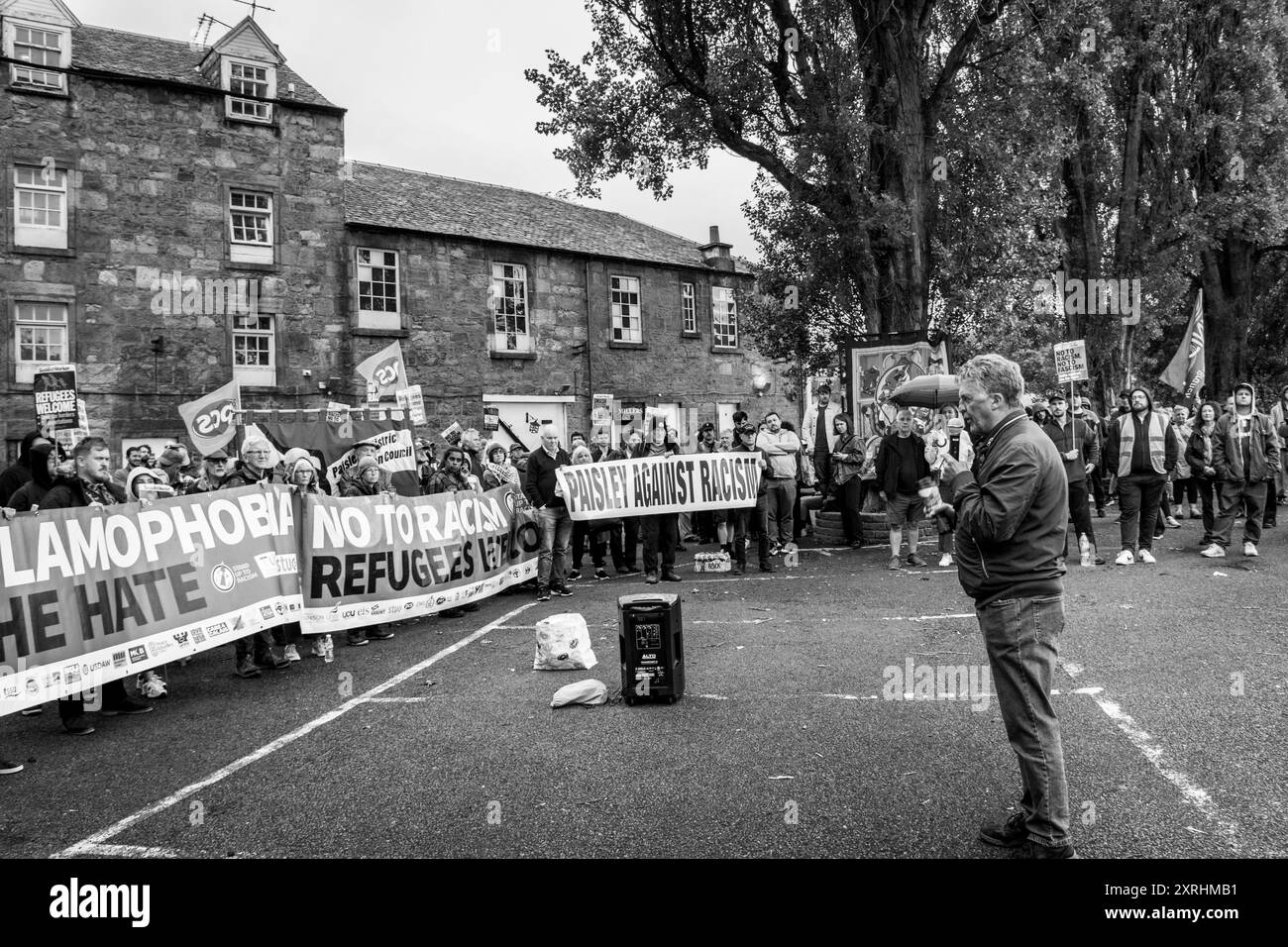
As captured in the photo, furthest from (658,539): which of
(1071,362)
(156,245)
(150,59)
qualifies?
A: (150,59)

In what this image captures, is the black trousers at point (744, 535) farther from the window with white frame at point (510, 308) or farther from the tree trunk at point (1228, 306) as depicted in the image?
the tree trunk at point (1228, 306)

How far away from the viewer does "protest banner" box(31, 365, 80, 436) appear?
946cm

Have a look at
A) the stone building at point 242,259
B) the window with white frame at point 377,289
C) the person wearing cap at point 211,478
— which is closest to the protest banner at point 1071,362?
the stone building at point 242,259

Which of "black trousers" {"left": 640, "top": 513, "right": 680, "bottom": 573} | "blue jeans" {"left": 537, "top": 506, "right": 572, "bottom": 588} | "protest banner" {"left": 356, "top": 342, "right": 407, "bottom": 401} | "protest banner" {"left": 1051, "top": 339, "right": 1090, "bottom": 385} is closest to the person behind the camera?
"blue jeans" {"left": 537, "top": 506, "right": 572, "bottom": 588}

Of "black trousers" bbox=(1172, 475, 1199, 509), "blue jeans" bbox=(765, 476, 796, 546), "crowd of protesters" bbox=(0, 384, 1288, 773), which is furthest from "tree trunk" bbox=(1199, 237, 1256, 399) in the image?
"blue jeans" bbox=(765, 476, 796, 546)

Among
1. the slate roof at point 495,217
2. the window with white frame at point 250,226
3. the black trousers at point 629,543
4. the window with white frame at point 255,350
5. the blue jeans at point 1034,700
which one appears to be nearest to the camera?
the blue jeans at point 1034,700

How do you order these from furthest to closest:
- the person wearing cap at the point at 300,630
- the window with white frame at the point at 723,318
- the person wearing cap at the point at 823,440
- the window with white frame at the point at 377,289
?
the window with white frame at the point at 723,318, the window with white frame at the point at 377,289, the person wearing cap at the point at 823,440, the person wearing cap at the point at 300,630

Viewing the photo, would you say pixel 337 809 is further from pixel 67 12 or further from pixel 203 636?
pixel 67 12

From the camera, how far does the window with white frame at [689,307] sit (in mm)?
32188

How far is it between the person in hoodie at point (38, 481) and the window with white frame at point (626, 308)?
23783 millimetres

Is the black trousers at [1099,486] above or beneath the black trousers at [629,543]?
above

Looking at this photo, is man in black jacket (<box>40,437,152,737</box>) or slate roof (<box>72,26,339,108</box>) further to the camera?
slate roof (<box>72,26,339,108</box>)

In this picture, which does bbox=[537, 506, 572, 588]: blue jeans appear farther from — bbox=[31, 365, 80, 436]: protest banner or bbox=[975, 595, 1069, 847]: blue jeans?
bbox=[975, 595, 1069, 847]: blue jeans

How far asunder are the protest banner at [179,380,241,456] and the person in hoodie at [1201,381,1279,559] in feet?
56.4
